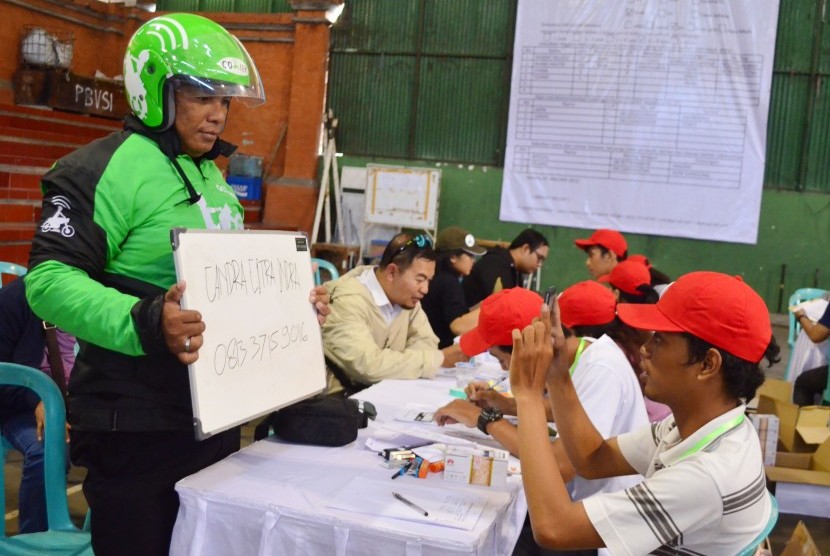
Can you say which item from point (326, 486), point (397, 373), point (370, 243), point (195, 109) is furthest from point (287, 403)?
point (370, 243)

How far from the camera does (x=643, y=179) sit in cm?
851

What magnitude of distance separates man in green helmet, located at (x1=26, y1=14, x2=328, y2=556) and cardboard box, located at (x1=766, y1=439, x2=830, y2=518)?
10.6 feet

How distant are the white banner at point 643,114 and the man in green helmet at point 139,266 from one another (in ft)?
23.8

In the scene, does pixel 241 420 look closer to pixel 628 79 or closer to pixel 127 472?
pixel 127 472

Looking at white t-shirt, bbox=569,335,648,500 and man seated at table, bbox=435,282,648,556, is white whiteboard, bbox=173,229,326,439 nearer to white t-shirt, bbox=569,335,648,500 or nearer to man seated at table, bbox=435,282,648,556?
man seated at table, bbox=435,282,648,556

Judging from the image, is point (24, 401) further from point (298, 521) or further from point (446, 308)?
point (446, 308)

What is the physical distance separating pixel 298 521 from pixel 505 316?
0.93 metres

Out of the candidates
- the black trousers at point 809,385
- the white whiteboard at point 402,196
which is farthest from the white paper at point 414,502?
the white whiteboard at point 402,196

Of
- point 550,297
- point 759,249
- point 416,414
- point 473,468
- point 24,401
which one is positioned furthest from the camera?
point 759,249

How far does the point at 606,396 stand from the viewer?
7.22ft

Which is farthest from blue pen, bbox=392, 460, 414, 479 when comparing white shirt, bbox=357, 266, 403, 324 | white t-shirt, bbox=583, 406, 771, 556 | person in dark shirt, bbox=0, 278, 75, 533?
white shirt, bbox=357, 266, 403, 324

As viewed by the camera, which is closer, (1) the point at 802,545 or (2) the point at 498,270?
(1) the point at 802,545

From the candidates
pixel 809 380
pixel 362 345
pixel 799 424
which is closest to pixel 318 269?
pixel 362 345

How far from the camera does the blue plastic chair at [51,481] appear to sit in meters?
2.02
